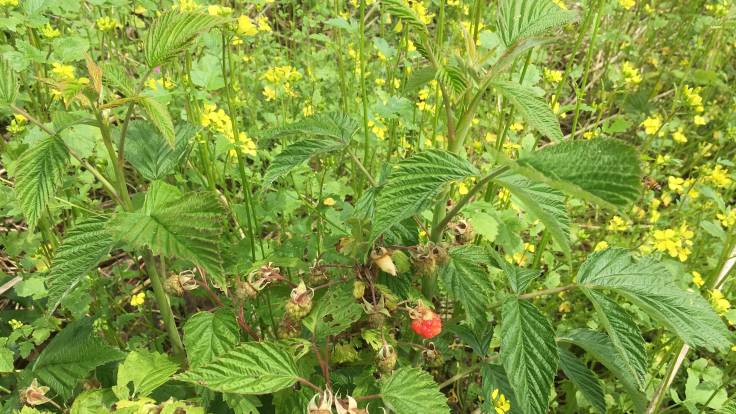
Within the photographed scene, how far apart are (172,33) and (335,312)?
2.11 feet

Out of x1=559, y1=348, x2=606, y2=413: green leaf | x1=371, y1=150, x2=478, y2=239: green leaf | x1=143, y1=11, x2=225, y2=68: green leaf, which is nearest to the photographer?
x1=371, y1=150, x2=478, y2=239: green leaf

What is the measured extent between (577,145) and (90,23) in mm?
2833

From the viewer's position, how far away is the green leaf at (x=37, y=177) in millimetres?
936

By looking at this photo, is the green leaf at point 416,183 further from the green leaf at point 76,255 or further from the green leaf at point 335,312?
the green leaf at point 76,255

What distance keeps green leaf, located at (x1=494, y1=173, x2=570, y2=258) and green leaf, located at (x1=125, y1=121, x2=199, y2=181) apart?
706 millimetres

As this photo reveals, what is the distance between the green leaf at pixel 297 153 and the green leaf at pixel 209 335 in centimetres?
33

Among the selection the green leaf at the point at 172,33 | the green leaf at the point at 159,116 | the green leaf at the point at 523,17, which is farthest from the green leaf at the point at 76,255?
the green leaf at the point at 523,17

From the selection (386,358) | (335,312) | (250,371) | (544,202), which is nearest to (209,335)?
(250,371)

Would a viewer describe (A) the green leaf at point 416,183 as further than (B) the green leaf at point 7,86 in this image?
No

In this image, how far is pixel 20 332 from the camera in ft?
5.02

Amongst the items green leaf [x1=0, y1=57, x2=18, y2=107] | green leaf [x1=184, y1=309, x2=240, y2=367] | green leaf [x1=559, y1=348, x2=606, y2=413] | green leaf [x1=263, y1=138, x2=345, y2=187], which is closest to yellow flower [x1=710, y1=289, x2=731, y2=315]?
green leaf [x1=559, y1=348, x2=606, y2=413]

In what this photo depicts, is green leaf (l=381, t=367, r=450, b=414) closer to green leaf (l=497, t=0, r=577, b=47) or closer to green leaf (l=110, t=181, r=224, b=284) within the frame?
green leaf (l=110, t=181, r=224, b=284)

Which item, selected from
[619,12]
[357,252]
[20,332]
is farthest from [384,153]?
[619,12]

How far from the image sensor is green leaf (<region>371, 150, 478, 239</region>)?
0.86m
